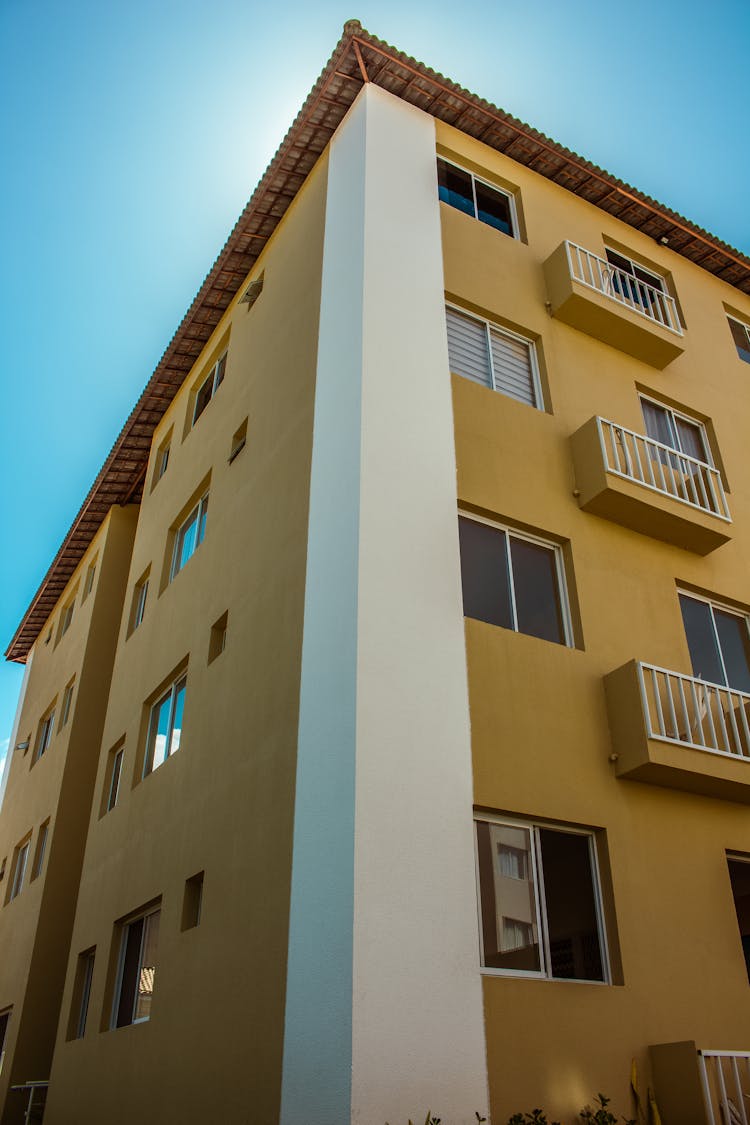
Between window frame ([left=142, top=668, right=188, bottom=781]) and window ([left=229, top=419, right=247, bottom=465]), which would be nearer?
window frame ([left=142, top=668, right=188, bottom=781])

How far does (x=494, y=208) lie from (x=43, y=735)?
18812 mm

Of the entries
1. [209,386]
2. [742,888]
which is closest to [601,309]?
[209,386]

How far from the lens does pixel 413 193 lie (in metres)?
14.1

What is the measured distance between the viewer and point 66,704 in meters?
23.4

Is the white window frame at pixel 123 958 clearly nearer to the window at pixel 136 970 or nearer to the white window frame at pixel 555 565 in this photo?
the window at pixel 136 970

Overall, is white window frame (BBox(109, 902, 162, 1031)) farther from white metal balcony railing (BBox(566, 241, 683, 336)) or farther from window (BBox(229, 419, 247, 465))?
white metal balcony railing (BBox(566, 241, 683, 336))

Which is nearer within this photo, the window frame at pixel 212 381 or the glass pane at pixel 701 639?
the glass pane at pixel 701 639

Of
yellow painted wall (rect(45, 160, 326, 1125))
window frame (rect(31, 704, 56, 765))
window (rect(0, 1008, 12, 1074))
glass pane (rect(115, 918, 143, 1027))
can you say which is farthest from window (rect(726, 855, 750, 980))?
window frame (rect(31, 704, 56, 765))

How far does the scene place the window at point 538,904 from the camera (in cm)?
903

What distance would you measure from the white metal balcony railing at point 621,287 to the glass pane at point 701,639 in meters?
5.10

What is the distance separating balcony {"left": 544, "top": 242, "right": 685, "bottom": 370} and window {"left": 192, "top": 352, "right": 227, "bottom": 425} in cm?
705

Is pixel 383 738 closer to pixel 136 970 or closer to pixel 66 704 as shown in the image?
pixel 136 970

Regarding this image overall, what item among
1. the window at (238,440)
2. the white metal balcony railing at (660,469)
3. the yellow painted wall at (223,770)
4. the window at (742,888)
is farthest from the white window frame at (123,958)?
the white metal balcony railing at (660,469)

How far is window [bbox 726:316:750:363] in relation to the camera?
1855 centimetres
